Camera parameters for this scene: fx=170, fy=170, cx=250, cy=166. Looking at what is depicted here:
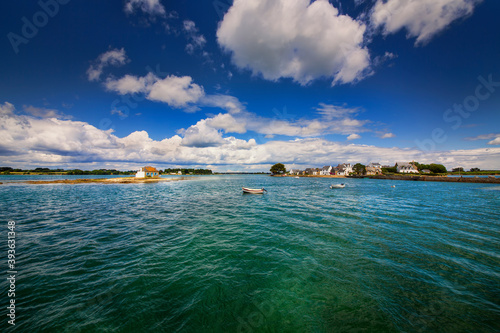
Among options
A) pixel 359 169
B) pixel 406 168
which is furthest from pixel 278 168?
pixel 406 168

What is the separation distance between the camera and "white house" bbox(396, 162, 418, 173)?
13344 centimetres

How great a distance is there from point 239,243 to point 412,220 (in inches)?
706

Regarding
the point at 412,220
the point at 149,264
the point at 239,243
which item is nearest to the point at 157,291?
the point at 149,264

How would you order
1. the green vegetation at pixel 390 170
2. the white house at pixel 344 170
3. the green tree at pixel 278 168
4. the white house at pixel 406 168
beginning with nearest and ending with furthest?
the white house at pixel 406 168
the green vegetation at pixel 390 170
the white house at pixel 344 170
the green tree at pixel 278 168

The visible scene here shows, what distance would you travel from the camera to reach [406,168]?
136 meters

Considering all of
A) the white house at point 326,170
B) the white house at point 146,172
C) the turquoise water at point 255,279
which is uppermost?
the white house at point 326,170

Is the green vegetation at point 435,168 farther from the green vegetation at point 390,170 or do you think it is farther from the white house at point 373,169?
the white house at point 373,169

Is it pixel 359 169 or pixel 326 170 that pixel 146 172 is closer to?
pixel 326 170

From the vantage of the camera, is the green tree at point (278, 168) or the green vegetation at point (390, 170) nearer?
the green vegetation at point (390, 170)

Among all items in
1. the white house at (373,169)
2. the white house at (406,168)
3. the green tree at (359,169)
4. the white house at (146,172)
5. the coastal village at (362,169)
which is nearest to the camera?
the white house at (146,172)

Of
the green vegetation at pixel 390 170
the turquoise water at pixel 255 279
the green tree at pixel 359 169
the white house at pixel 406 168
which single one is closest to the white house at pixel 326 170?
the green tree at pixel 359 169

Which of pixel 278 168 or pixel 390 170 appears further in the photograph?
pixel 278 168

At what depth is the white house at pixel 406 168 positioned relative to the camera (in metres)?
133

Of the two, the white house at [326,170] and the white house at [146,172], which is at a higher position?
the white house at [326,170]
